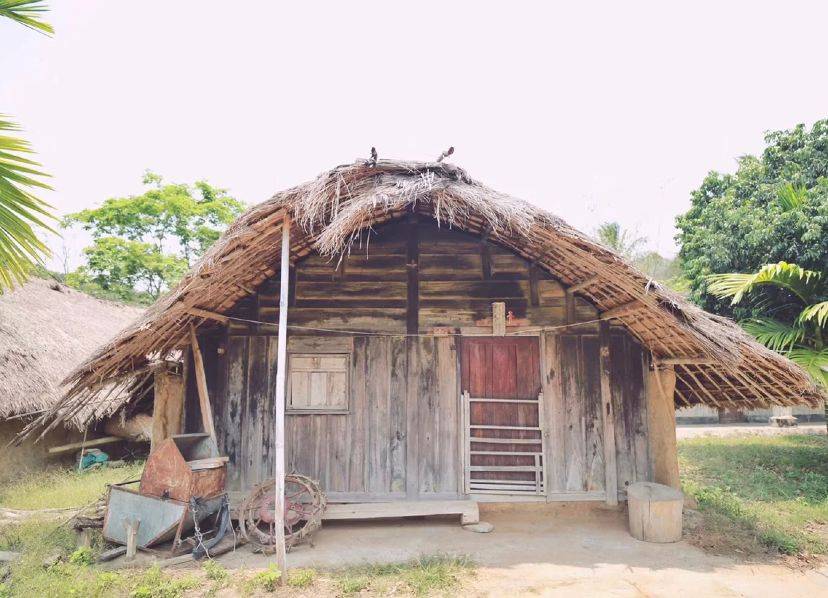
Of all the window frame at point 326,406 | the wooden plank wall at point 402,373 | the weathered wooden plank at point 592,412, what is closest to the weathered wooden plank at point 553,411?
the wooden plank wall at point 402,373

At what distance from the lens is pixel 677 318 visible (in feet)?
16.7

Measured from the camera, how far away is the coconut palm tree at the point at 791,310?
25.8ft

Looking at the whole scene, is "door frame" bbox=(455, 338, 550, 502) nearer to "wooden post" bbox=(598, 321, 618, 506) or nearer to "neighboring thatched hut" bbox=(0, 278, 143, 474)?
"wooden post" bbox=(598, 321, 618, 506)

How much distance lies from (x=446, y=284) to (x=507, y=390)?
1562mm

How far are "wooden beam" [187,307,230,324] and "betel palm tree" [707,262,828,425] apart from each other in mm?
7707

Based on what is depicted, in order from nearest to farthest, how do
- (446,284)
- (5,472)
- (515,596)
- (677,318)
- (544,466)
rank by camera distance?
(515,596) < (677,318) < (544,466) < (446,284) < (5,472)

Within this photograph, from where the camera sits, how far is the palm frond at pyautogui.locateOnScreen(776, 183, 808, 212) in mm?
8680

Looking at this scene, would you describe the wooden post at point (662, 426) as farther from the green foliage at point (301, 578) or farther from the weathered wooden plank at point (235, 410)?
the weathered wooden plank at point (235, 410)

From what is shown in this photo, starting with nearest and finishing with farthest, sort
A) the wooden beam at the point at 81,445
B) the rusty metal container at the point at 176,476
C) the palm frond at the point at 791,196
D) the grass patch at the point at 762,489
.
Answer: the rusty metal container at the point at 176,476, the grass patch at the point at 762,489, the palm frond at the point at 791,196, the wooden beam at the point at 81,445

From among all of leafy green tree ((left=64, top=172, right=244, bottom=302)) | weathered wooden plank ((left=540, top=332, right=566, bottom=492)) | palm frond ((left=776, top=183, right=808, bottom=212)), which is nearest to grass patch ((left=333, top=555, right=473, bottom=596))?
weathered wooden plank ((left=540, top=332, right=566, bottom=492))

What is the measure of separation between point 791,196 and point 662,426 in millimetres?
5548

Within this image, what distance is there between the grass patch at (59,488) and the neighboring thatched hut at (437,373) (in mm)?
1796

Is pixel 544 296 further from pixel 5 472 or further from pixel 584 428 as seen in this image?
pixel 5 472

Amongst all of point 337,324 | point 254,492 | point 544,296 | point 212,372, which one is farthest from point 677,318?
point 212,372
